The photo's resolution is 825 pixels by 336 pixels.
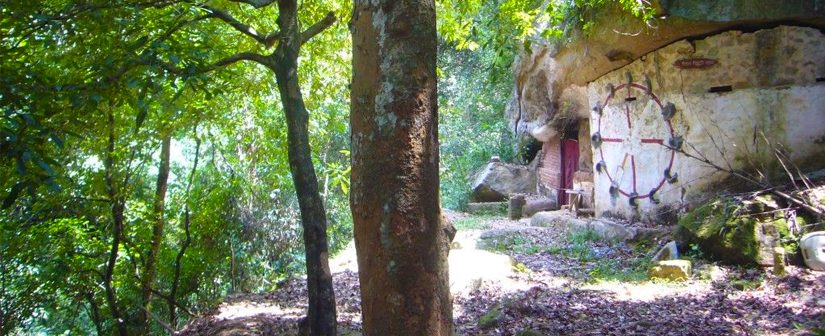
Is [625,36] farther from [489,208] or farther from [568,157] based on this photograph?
[489,208]

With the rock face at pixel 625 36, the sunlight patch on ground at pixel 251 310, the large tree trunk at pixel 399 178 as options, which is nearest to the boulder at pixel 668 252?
the rock face at pixel 625 36

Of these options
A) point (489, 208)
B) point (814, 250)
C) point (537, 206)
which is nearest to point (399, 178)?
point (814, 250)

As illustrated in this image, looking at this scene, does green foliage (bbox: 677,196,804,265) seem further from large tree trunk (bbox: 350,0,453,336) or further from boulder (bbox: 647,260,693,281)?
large tree trunk (bbox: 350,0,453,336)

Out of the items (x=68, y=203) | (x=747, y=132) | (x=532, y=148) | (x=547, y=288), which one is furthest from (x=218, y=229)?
(x=532, y=148)

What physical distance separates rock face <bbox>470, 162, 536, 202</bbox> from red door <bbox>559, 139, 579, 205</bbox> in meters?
1.38

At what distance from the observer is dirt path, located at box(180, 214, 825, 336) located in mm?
5230

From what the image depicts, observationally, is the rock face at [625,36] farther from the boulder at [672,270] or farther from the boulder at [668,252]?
the boulder at [672,270]

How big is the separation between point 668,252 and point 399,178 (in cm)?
607

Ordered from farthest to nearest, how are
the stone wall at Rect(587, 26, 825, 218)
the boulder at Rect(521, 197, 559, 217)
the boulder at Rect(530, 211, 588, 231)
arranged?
1. the boulder at Rect(521, 197, 559, 217)
2. the boulder at Rect(530, 211, 588, 231)
3. the stone wall at Rect(587, 26, 825, 218)

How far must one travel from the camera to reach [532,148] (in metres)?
17.8

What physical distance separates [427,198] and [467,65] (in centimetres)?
1765

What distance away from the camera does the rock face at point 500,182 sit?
658 inches

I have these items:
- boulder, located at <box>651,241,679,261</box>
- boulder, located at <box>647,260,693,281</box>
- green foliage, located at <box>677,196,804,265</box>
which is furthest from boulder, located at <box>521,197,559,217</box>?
boulder, located at <box>647,260,693,281</box>

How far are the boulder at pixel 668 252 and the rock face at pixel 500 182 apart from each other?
8.93 m
